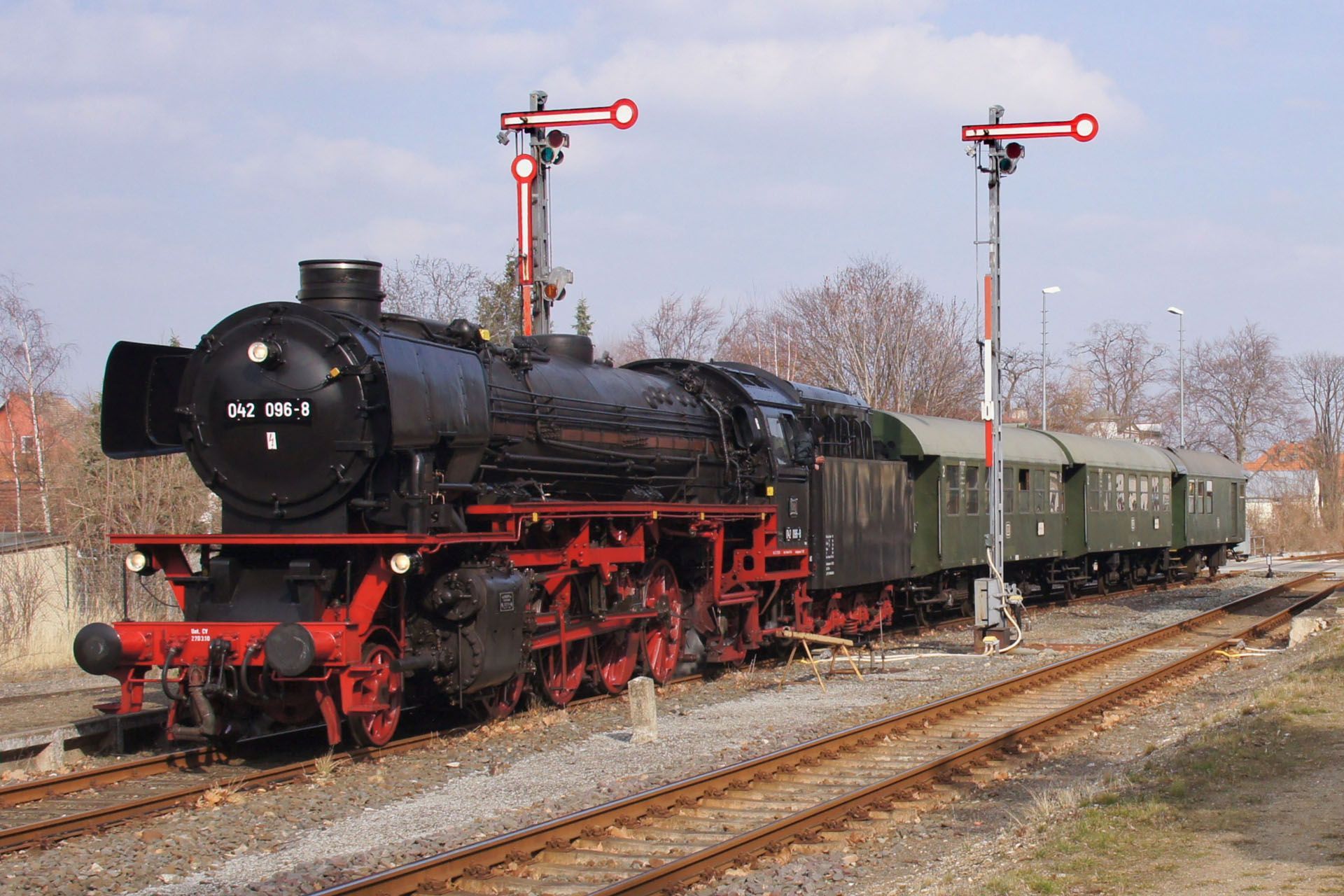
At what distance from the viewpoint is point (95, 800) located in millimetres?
9102

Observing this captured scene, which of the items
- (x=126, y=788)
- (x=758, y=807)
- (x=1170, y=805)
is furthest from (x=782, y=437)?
(x=126, y=788)

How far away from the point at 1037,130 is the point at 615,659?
8.98m

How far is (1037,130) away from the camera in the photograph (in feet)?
57.3

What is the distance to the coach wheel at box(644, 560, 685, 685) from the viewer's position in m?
14.4

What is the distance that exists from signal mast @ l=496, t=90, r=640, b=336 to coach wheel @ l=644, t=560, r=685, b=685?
3.74m

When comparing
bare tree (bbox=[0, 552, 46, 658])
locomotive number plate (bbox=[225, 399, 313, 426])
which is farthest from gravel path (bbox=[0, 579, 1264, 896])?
bare tree (bbox=[0, 552, 46, 658])

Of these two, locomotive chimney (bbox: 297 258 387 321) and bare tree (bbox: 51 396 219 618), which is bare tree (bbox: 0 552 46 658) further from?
locomotive chimney (bbox: 297 258 387 321)

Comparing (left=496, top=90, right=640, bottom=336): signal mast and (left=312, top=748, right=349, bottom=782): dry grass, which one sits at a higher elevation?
(left=496, top=90, right=640, bottom=336): signal mast

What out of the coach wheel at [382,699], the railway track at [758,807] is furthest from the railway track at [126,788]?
the railway track at [758,807]

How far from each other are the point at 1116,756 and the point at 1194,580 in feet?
87.4

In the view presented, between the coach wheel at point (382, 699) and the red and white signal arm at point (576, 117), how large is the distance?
8521mm

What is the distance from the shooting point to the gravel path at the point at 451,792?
7.26 m

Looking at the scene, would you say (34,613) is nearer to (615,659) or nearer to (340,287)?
(615,659)

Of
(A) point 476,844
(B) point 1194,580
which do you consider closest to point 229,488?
(A) point 476,844
